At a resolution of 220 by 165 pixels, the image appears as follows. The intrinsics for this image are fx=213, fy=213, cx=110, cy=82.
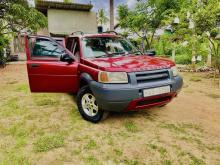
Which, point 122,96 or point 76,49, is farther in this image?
point 76,49

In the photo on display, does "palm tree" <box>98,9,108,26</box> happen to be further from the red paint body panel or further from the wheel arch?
the wheel arch

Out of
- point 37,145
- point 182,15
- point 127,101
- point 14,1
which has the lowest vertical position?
point 37,145

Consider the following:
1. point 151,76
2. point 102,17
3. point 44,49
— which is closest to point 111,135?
point 151,76

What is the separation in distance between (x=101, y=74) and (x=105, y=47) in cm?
131

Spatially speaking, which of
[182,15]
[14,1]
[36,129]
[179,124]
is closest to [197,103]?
[179,124]

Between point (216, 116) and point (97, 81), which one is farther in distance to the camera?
point (216, 116)

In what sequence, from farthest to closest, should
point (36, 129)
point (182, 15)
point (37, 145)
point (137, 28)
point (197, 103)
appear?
point (137, 28)
point (182, 15)
point (197, 103)
point (36, 129)
point (37, 145)

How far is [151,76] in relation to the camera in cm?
382

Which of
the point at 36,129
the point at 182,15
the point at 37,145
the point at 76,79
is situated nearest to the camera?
the point at 37,145

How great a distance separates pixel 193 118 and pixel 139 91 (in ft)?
5.63

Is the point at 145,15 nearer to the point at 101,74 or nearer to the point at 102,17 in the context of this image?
the point at 101,74

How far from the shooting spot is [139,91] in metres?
3.64

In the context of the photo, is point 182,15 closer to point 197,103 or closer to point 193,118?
point 197,103

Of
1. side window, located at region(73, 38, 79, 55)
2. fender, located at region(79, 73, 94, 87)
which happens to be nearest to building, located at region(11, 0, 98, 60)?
side window, located at region(73, 38, 79, 55)
